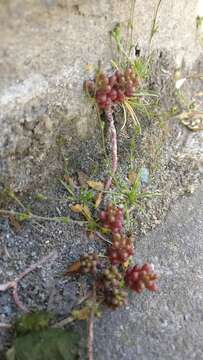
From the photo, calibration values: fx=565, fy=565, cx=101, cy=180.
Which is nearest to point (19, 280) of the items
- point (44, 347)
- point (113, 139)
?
point (44, 347)

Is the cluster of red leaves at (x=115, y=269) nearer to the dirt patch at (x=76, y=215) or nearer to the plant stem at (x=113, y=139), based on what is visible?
the dirt patch at (x=76, y=215)

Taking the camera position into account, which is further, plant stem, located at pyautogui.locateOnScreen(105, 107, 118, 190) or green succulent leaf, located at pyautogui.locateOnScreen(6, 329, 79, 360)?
plant stem, located at pyautogui.locateOnScreen(105, 107, 118, 190)

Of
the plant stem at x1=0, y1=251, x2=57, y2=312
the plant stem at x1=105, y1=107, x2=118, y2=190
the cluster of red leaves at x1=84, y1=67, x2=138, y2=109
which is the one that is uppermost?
the cluster of red leaves at x1=84, y1=67, x2=138, y2=109

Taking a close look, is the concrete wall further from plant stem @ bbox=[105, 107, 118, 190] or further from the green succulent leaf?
the green succulent leaf

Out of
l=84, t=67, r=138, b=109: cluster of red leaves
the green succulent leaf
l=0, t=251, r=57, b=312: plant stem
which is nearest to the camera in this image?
the green succulent leaf

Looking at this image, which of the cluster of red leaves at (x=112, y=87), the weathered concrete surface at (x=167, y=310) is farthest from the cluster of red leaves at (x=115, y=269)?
the cluster of red leaves at (x=112, y=87)

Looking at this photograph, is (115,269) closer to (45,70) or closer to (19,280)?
(19,280)

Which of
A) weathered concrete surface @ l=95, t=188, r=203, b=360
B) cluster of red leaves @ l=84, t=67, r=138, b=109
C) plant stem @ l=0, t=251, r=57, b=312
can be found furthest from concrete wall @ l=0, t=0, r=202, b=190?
weathered concrete surface @ l=95, t=188, r=203, b=360
